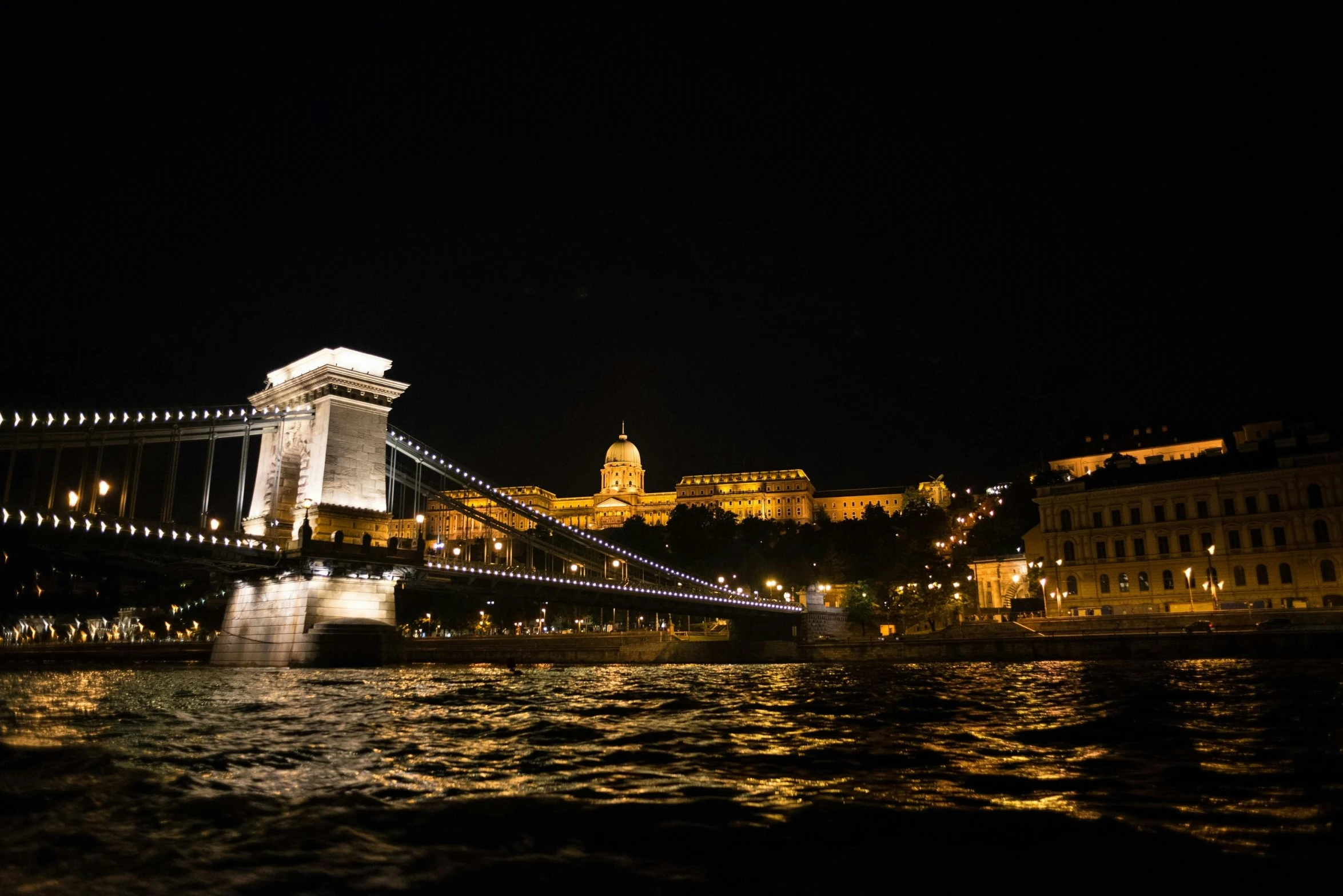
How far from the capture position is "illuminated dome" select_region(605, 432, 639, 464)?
173875mm

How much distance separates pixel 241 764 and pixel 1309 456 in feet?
202

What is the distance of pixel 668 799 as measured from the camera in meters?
5.06

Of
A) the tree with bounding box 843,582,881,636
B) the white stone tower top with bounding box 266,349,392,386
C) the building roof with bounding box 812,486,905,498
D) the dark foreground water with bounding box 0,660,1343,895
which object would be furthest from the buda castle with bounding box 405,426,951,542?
the dark foreground water with bounding box 0,660,1343,895

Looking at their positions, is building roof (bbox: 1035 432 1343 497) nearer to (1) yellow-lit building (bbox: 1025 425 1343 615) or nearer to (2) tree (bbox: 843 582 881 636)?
(1) yellow-lit building (bbox: 1025 425 1343 615)

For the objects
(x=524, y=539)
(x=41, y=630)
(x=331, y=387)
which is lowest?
(x=41, y=630)

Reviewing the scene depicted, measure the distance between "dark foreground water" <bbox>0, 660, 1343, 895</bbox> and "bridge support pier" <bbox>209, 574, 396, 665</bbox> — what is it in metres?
21.8

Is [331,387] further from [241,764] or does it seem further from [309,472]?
[241,764]

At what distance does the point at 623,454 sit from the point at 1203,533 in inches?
5077

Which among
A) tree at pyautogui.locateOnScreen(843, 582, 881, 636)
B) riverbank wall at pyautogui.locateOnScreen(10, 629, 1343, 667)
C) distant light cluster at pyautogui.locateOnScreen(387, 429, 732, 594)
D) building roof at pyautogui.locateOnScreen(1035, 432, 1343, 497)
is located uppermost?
building roof at pyautogui.locateOnScreen(1035, 432, 1343, 497)

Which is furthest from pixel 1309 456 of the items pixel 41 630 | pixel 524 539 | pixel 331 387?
pixel 41 630

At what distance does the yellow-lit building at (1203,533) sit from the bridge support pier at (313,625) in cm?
4313

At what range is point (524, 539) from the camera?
4981 cm

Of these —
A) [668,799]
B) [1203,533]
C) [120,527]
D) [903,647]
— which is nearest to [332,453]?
[120,527]

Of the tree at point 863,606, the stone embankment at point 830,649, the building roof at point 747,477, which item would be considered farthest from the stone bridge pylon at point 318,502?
the building roof at point 747,477
